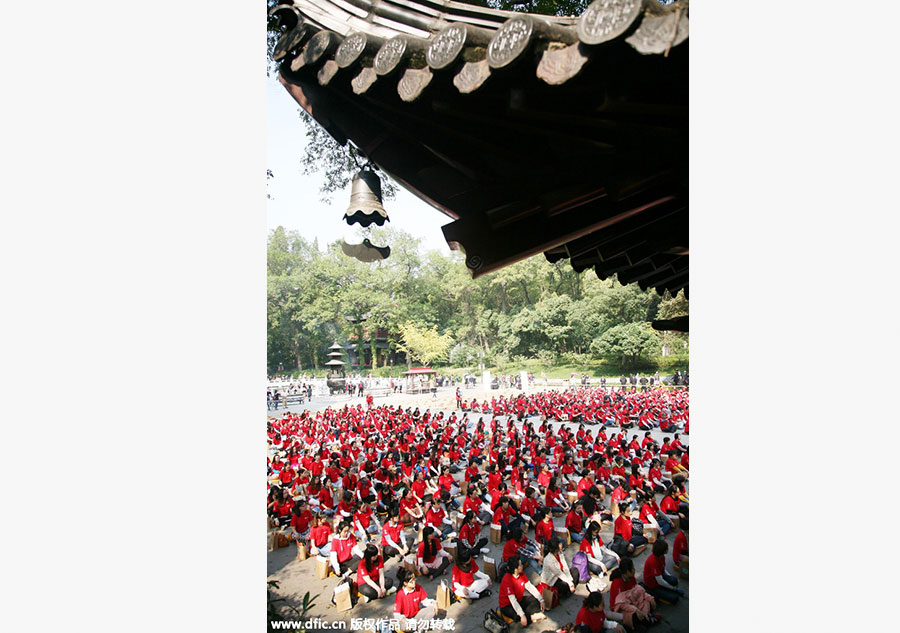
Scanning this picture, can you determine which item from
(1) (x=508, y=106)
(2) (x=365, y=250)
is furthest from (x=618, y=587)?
(1) (x=508, y=106)

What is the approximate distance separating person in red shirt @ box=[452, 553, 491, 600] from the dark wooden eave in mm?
4146

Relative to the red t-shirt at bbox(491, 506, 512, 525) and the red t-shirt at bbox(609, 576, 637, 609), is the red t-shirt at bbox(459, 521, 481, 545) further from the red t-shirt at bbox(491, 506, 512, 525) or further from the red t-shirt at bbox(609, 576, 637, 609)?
the red t-shirt at bbox(609, 576, 637, 609)

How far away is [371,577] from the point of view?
550 cm

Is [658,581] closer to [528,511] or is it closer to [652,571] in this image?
[652,571]

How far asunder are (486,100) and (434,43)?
12.1 inches

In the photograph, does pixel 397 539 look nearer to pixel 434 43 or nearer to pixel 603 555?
pixel 603 555

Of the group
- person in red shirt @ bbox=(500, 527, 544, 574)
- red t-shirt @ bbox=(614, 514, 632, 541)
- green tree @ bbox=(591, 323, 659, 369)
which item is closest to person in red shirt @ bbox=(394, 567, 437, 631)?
person in red shirt @ bbox=(500, 527, 544, 574)

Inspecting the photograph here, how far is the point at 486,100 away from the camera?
6.59 feet

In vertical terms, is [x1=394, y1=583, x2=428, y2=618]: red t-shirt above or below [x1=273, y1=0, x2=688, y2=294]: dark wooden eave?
below

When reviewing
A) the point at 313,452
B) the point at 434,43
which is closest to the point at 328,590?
the point at 434,43

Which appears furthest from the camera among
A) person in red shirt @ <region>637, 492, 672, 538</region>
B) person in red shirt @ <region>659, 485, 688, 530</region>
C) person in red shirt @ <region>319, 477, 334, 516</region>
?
person in red shirt @ <region>319, 477, 334, 516</region>

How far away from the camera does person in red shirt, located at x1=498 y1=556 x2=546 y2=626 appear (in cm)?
479

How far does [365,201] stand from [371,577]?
4.57 m

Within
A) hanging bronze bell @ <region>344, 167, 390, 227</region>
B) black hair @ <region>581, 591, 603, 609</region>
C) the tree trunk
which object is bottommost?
the tree trunk
